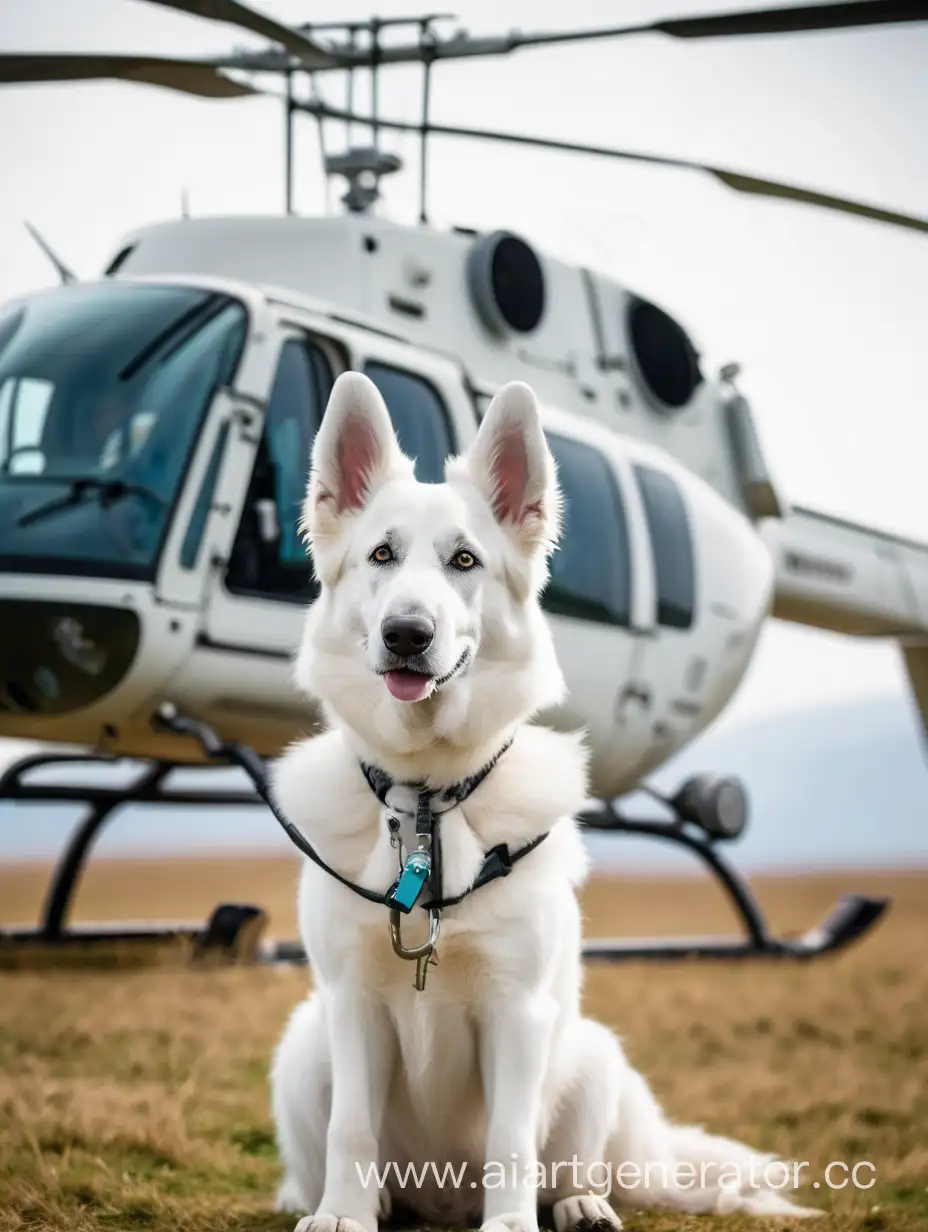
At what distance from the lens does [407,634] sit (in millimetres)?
2406

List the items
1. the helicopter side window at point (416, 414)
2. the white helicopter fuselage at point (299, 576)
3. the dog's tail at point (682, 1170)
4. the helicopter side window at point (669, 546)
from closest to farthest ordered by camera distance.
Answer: the dog's tail at point (682, 1170)
the white helicopter fuselage at point (299, 576)
the helicopter side window at point (416, 414)
the helicopter side window at point (669, 546)

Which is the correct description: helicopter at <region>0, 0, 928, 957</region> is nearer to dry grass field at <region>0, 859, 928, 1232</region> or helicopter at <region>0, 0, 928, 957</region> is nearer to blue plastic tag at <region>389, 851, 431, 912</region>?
dry grass field at <region>0, 859, 928, 1232</region>

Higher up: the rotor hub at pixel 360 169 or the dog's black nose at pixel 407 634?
the rotor hub at pixel 360 169

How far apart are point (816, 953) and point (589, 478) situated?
2.82 meters

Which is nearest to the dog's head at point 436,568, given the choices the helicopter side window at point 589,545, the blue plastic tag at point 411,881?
the blue plastic tag at point 411,881

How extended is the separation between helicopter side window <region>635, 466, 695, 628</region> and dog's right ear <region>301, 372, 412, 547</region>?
501 centimetres

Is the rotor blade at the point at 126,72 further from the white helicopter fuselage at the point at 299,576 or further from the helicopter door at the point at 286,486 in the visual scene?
the helicopter door at the point at 286,486

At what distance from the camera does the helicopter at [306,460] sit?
18.4 feet

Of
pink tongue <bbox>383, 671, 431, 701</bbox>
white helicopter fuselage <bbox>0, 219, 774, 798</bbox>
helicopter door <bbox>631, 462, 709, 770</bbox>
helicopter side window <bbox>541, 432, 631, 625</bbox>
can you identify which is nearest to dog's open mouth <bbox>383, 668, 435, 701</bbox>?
pink tongue <bbox>383, 671, 431, 701</bbox>

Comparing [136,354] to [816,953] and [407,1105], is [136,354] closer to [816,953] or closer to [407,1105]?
[407,1105]

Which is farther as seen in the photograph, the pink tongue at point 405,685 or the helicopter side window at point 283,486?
the helicopter side window at point 283,486

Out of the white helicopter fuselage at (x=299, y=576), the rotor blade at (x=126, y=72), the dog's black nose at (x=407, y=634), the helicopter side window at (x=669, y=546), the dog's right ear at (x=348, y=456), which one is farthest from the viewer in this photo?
the helicopter side window at (x=669, y=546)

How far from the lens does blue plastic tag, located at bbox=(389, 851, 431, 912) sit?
2494mm

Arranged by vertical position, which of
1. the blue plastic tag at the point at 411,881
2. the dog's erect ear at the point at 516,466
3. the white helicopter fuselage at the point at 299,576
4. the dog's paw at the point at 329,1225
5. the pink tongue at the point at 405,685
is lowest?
the dog's paw at the point at 329,1225
